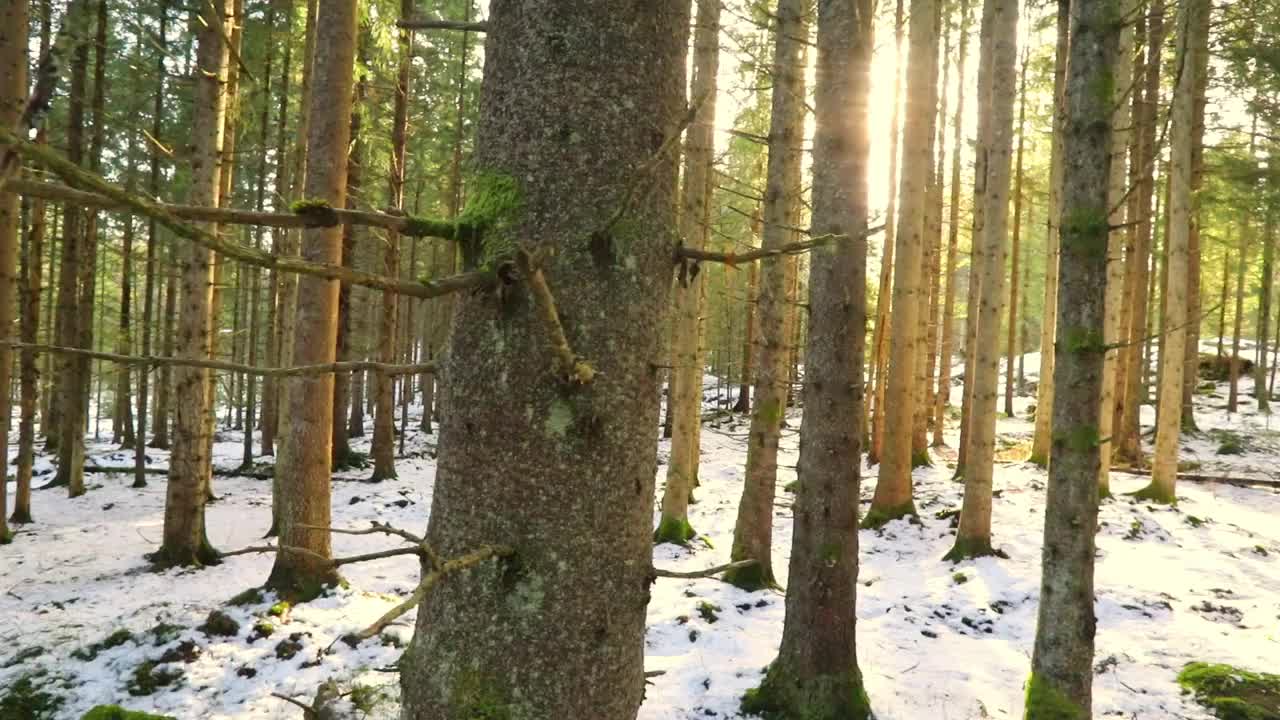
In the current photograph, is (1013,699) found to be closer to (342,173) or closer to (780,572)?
(780,572)

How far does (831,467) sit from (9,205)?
983cm

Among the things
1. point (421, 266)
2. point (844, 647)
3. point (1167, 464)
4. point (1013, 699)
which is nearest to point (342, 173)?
point (844, 647)

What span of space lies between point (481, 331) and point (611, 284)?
294 millimetres

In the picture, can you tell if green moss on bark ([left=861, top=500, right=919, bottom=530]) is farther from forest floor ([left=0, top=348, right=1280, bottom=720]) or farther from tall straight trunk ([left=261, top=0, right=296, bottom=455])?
tall straight trunk ([left=261, top=0, right=296, bottom=455])

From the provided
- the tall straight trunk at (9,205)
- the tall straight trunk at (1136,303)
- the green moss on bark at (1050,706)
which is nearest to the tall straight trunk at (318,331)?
→ the tall straight trunk at (9,205)

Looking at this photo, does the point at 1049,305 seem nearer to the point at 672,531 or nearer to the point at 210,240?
the point at 672,531

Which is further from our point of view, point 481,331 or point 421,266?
point 421,266

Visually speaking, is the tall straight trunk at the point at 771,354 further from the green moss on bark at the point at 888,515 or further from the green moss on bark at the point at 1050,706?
the green moss on bark at the point at 1050,706

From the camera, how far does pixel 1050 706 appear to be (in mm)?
3768

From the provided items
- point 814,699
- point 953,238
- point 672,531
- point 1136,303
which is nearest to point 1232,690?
point 814,699

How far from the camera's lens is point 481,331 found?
143 centimetres

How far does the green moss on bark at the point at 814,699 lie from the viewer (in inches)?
181

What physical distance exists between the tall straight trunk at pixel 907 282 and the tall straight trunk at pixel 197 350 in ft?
29.3

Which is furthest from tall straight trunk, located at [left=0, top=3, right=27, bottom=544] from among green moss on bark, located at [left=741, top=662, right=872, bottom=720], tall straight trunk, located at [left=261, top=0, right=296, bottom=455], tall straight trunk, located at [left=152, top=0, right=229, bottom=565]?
green moss on bark, located at [left=741, top=662, right=872, bottom=720]
